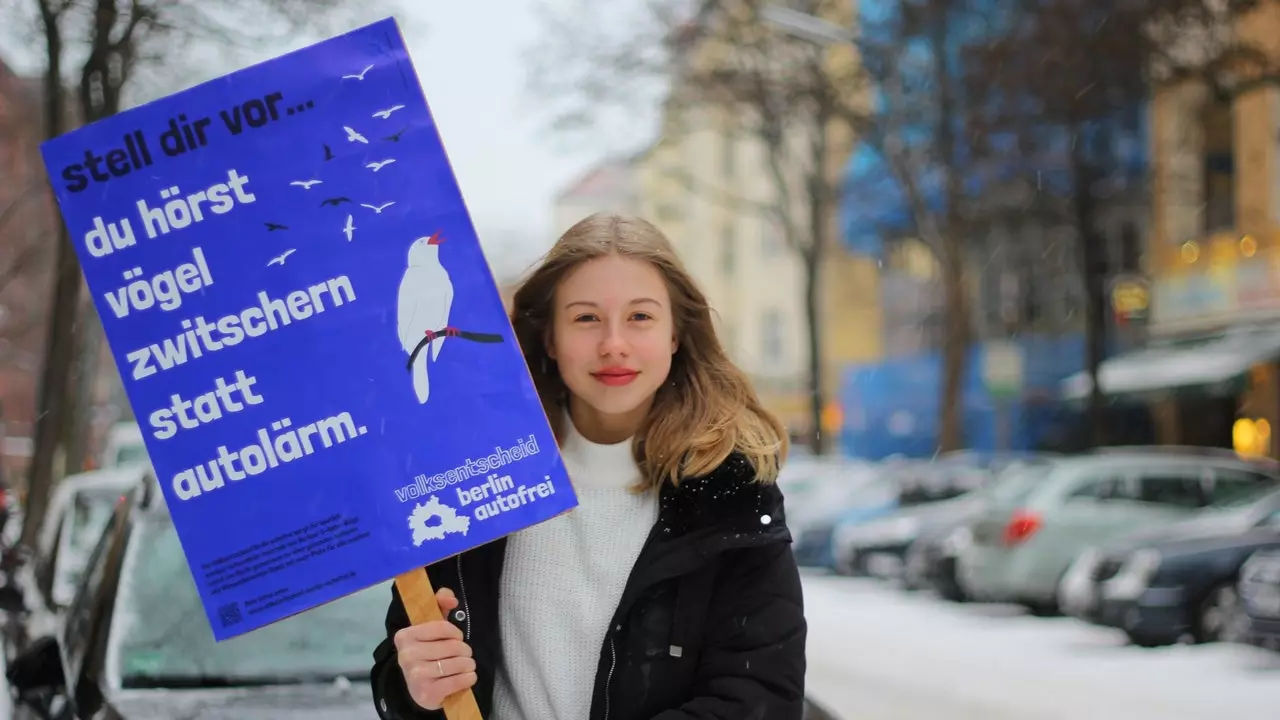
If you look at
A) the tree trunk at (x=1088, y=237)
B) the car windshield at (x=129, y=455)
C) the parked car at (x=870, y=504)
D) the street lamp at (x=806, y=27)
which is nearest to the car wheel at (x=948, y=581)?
the parked car at (x=870, y=504)

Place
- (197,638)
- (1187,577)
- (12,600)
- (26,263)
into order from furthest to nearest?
1. (26,263)
2. (1187,577)
3. (12,600)
4. (197,638)

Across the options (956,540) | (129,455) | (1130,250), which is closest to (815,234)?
(1130,250)

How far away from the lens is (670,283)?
7.86 ft

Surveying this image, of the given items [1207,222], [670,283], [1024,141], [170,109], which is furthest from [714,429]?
[1207,222]

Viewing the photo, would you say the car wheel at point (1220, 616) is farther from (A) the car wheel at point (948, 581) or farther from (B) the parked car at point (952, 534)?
(A) the car wheel at point (948, 581)

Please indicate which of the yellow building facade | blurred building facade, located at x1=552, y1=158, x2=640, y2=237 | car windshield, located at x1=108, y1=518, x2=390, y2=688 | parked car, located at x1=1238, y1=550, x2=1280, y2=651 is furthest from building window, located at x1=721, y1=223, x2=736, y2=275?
car windshield, located at x1=108, y1=518, x2=390, y2=688

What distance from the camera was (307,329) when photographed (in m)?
2.31

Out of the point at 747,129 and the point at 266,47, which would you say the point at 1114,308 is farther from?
the point at 266,47

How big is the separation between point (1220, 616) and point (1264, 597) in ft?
3.29

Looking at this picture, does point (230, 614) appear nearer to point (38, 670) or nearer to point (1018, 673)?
point (38, 670)

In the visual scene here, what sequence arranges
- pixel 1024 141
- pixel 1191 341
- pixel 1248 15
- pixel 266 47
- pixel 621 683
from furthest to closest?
pixel 1191 341
pixel 1024 141
pixel 1248 15
pixel 266 47
pixel 621 683

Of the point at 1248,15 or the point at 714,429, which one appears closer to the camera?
the point at 714,429

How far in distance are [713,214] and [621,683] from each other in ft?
143

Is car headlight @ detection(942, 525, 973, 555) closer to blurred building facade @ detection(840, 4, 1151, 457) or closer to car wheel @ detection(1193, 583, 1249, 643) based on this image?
car wheel @ detection(1193, 583, 1249, 643)
